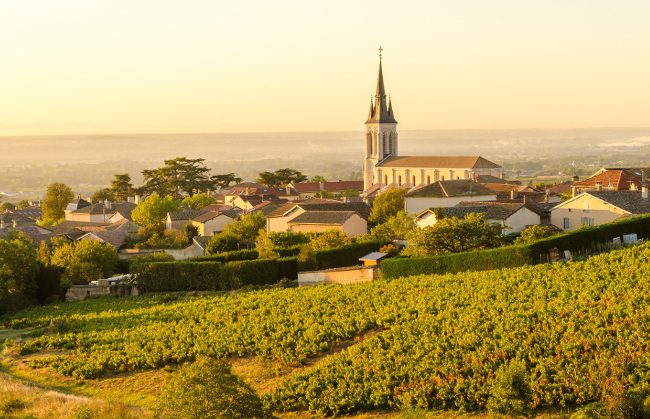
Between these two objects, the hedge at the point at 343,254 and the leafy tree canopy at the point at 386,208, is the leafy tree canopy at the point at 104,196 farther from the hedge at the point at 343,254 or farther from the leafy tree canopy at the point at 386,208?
the hedge at the point at 343,254

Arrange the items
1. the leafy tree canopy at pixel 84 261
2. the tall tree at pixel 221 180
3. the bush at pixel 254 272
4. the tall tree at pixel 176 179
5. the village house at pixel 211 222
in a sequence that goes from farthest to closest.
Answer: the tall tree at pixel 221 180 → the tall tree at pixel 176 179 → the village house at pixel 211 222 → the leafy tree canopy at pixel 84 261 → the bush at pixel 254 272

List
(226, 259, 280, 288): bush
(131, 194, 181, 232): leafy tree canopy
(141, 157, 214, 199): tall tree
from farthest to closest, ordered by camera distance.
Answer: (141, 157, 214, 199): tall tree, (131, 194, 181, 232): leafy tree canopy, (226, 259, 280, 288): bush

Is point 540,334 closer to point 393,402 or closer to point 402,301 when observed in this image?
point 393,402

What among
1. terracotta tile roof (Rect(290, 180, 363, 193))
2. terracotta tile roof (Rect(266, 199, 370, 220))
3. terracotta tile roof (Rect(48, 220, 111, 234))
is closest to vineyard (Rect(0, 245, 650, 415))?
terracotta tile roof (Rect(266, 199, 370, 220))

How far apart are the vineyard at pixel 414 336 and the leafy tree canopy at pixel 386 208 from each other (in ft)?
81.4

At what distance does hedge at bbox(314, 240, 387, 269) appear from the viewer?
38781 mm

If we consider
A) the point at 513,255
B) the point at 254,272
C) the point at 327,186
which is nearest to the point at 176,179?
the point at 327,186

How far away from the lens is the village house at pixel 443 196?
5897cm

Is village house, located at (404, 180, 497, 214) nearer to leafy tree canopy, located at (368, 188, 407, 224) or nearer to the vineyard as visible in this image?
leafy tree canopy, located at (368, 188, 407, 224)

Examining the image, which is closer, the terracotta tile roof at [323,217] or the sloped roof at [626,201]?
the sloped roof at [626,201]

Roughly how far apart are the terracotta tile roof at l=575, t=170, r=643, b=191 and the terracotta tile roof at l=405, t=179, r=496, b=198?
28.9 feet

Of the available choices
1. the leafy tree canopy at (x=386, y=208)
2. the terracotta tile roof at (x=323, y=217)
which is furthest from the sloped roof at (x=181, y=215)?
the leafy tree canopy at (x=386, y=208)

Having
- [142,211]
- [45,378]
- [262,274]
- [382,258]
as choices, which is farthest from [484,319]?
[142,211]

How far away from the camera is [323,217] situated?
172 feet
